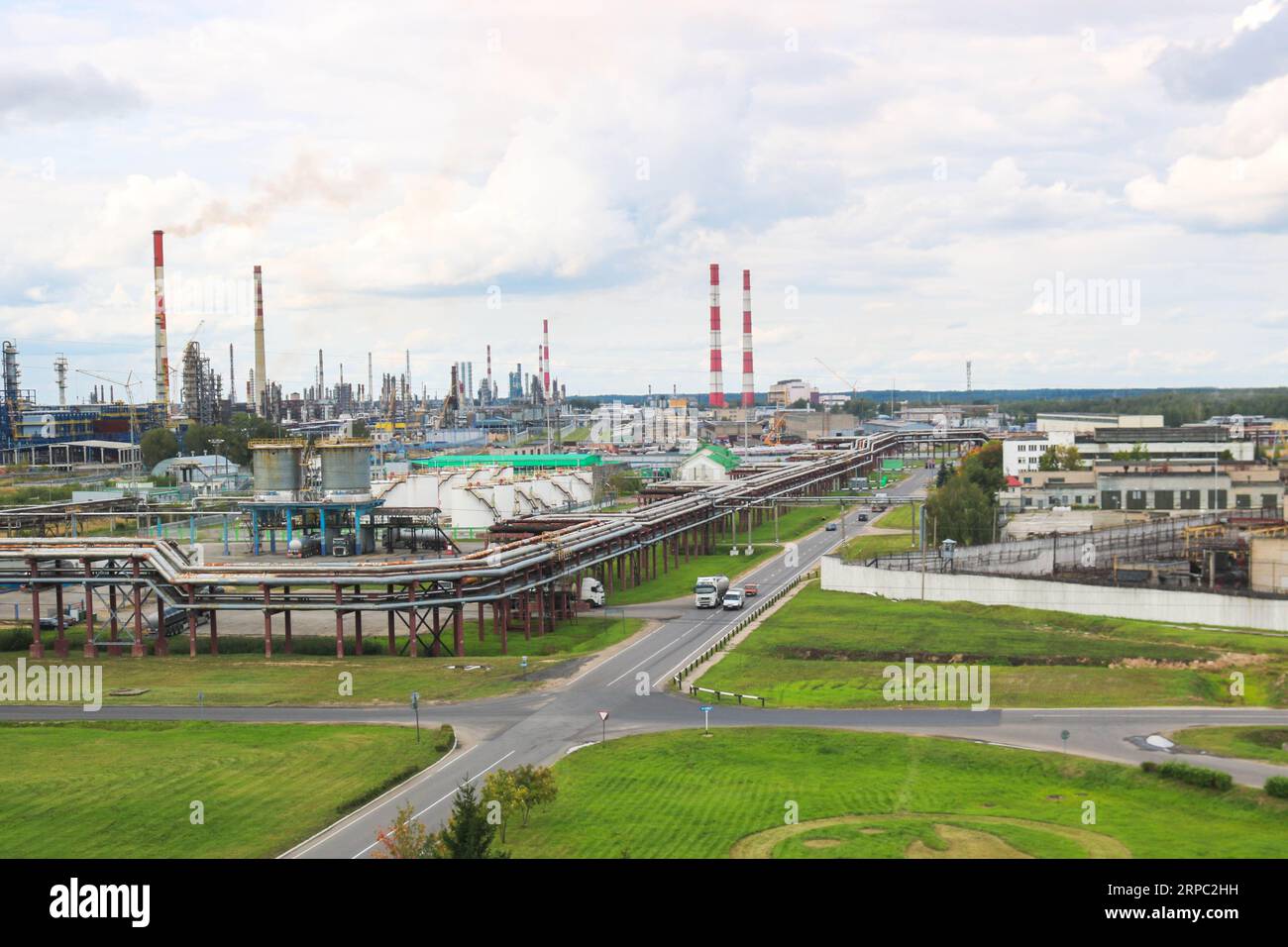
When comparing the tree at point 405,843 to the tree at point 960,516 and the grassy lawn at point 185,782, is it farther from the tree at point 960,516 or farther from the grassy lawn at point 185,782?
the tree at point 960,516

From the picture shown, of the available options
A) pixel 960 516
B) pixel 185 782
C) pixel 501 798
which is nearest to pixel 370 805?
pixel 501 798

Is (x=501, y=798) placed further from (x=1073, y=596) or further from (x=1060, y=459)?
(x=1060, y=459)

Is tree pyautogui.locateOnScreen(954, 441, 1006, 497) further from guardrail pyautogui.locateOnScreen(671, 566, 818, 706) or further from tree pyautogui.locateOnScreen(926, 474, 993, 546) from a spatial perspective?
guardrail pyautogui.locateOnScreen(671, 566, 818, 706)

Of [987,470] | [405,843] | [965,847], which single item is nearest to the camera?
[405,843]

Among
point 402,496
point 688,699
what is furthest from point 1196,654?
point 402,496

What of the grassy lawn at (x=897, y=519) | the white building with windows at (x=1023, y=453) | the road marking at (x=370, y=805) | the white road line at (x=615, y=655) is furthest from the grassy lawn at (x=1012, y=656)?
the white building with windows at (x=1023, y=453)
